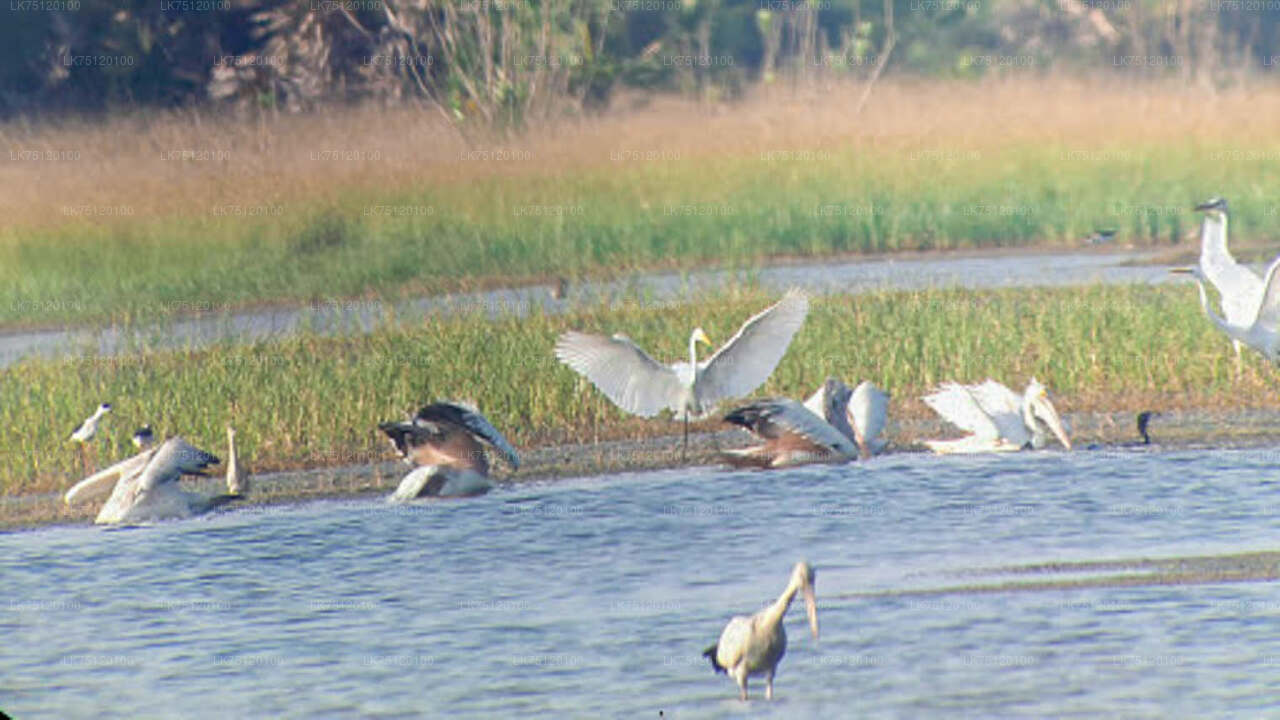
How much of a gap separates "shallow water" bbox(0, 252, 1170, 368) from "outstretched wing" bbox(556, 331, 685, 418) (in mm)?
3862

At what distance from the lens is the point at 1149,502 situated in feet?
35.2

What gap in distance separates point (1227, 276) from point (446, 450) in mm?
4717

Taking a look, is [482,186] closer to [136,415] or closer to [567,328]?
[567,328]

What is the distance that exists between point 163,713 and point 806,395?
18.9 feet

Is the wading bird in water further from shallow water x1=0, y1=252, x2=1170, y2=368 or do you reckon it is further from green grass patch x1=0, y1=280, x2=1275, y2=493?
shallow water x1=0, y1=252, x2=1170, y2=368

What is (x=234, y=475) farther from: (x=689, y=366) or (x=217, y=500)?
(x=689, y=366)

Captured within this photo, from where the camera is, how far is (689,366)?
1173cm

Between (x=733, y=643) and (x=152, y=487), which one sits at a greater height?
(x=733, y=643)

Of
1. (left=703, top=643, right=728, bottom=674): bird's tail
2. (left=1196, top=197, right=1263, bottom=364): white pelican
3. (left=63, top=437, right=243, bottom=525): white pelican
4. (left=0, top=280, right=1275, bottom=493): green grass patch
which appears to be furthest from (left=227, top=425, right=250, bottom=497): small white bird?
(left=1196, top=197, right=1263, bottom=364): white pelican

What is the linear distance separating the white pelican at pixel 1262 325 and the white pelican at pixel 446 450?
3.89 meters

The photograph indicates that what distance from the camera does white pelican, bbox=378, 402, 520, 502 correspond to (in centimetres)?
1110

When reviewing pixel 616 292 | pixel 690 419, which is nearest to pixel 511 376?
pixel 690 419

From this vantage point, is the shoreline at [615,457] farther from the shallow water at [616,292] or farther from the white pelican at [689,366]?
the shallow water at [616,292]

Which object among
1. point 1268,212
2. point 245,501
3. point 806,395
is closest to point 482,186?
point 1268,212
